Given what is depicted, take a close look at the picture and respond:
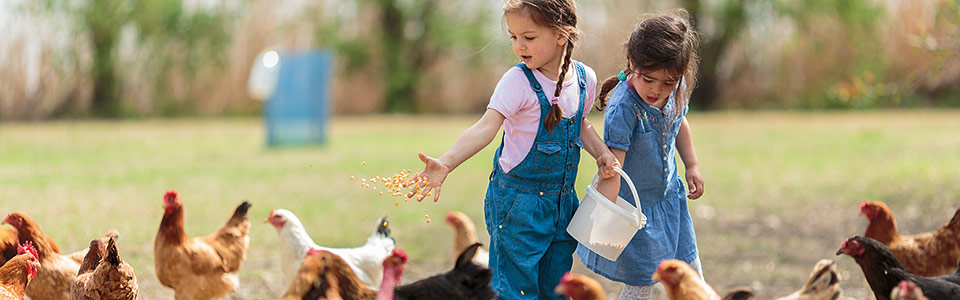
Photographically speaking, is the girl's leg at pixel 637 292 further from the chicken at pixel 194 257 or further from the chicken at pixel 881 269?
the chicken at pixel 194 257

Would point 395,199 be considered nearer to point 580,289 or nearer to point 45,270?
point 45,270

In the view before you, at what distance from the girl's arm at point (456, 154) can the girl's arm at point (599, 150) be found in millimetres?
329

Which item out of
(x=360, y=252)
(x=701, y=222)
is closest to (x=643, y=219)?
(x=360, y=252)

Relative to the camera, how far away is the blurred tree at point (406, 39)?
18.2 meters

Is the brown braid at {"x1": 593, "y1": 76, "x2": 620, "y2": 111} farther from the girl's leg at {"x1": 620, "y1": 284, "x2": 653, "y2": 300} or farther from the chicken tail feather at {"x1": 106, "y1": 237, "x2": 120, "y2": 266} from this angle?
the chicken tail feather at {"x1": 106, "y1": 237, "x2": 120, "y2": 266}

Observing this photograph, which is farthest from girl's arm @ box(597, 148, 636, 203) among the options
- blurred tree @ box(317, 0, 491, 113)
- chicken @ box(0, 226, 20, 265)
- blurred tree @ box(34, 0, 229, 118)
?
blurred tree @ box(317, 0, 491, 113)

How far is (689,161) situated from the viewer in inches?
145

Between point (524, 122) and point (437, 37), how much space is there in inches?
592

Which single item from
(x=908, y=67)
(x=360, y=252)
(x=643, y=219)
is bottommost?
(x=908, y=67)

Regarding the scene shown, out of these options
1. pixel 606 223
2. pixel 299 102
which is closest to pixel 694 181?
pixel 606 223

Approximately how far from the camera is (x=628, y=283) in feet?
11.5

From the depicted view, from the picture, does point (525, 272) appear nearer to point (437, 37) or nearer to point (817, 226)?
point (817, 226)

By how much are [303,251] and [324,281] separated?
1.61 metres

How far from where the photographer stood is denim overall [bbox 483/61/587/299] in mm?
3334
